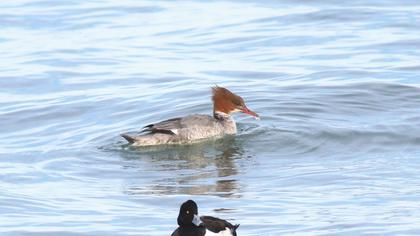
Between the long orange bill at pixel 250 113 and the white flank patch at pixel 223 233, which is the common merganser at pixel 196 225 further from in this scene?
the long orange bill at pixel 250 113

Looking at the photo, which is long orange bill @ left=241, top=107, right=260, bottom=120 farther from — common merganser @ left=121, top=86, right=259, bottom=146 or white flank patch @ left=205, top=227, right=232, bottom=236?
white flank patch @ left=205, top=227, right=232, bottom=236

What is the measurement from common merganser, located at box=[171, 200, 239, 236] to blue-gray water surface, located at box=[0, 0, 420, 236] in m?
0.51

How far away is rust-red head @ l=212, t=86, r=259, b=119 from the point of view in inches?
731

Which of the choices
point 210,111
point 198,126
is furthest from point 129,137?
point 210,111

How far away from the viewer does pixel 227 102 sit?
61.2 feet

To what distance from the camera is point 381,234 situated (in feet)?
40.3

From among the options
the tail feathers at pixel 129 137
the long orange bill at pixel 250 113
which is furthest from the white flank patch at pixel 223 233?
the long orange bill at pixel 250 113

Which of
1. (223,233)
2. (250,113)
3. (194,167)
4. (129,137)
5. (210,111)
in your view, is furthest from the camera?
(210,111)

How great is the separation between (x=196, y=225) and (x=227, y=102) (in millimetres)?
6967

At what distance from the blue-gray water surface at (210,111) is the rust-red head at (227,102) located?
0.32m

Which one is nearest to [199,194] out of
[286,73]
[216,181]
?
[216,181]

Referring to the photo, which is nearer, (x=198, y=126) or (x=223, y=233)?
(x=223, y=233)

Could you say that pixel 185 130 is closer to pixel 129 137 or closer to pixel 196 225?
pixel 129 137

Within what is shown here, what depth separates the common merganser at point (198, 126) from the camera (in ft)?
58.0
